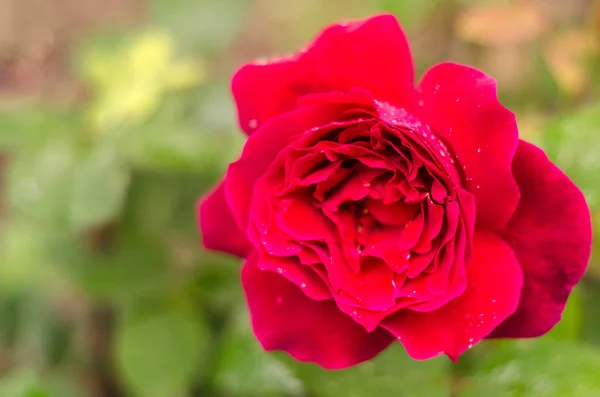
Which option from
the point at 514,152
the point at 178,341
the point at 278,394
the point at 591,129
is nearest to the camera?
the point at 514,152

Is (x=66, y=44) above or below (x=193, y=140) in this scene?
below

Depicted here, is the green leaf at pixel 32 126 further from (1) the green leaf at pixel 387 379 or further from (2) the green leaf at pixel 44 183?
(1) the green leaf at pixel 387 379

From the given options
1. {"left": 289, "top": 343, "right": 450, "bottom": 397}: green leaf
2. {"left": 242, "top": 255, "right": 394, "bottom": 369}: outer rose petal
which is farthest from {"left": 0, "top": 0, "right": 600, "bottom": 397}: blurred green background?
{"left": 242, "top": 255, "right": 394, "bottom": 369}: outer rose petal

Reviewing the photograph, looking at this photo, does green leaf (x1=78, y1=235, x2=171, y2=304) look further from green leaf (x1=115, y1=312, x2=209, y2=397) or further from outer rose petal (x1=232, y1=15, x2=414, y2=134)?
outer rose petal (x1=232, y1=15, x2=414, y2=134)

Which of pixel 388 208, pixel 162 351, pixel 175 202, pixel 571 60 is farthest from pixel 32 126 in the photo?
pixel 571 60

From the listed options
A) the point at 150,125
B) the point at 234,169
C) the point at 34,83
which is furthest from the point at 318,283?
the point at 34,83

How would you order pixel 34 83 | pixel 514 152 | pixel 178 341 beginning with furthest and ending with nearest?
pixel 34 83 → pixel 178 341 → pixel 514 152

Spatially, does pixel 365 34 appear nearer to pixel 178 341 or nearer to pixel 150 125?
pixel 150 125
